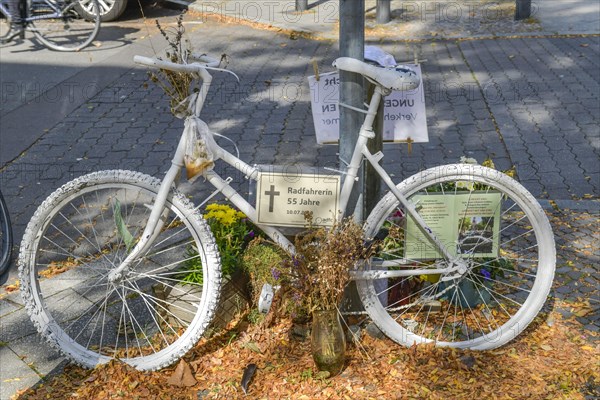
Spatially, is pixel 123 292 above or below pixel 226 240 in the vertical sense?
below

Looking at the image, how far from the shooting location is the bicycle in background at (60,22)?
34.2 feet

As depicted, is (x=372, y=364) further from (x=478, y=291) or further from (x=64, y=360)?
(x=64, y=360)

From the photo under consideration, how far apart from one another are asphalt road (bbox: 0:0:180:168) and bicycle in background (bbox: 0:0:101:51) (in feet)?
0.58

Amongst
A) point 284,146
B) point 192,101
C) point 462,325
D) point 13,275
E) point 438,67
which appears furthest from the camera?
point 438,67

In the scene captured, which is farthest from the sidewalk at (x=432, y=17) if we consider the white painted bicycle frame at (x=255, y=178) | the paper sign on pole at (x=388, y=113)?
the white painted bicycle frame at (x=255, y=178)

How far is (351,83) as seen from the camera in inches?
150

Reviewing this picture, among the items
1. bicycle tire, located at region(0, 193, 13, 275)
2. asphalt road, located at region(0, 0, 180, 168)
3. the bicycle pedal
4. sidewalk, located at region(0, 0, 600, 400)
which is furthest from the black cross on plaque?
asphalt road, located at region(0, 0, 180, 168)

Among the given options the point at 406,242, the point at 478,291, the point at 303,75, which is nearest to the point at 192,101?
the point at 406,242

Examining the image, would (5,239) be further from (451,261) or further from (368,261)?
(451,261)

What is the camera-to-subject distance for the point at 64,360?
4.04m

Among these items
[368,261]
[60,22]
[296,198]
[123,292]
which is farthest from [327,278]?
[60,22]

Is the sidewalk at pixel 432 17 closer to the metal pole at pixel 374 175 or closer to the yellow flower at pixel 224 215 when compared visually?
the metal pole at pixel 374 175

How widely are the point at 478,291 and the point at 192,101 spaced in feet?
5.99

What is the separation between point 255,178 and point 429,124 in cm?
416
